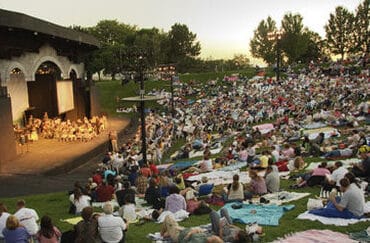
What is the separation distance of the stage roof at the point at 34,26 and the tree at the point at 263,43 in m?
48.0

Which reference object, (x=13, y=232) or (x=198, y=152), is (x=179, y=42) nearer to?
(x=198, y=152)

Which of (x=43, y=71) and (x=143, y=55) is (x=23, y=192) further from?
(x=43, y=71)

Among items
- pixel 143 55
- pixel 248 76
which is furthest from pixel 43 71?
pixel 248 76

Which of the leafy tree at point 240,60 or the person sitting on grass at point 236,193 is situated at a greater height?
the leafy tree at point 240,60

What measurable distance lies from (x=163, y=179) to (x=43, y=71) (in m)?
20.5

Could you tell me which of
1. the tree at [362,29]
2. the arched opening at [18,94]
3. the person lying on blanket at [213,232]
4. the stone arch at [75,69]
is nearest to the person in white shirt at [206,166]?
the person lying on blanket at [213,232]

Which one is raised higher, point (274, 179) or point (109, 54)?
point (109, 54)

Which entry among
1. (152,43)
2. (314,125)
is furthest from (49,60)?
(152,43)

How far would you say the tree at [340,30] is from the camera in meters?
63.5

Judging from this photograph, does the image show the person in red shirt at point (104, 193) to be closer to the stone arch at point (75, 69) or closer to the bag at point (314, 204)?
the bag at point (314, 204)

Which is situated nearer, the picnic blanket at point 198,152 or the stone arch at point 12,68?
the picnic blanket at point 198,152

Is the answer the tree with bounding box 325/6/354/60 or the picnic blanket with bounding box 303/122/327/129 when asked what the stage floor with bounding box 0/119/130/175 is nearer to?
the picnic blanket with bounding box 303/122/327/129

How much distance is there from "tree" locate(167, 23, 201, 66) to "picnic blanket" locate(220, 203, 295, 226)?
70.5 metres

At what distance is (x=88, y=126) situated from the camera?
2702cm
